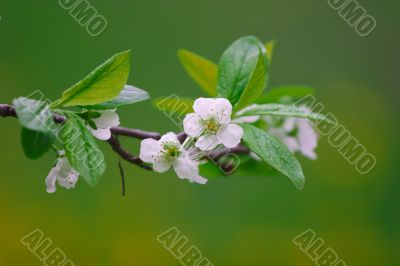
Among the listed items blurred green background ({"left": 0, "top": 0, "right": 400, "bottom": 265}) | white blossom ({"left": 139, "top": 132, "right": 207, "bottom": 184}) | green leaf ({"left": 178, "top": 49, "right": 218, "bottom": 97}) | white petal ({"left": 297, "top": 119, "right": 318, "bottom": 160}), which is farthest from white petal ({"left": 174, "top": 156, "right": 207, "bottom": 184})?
blurred green background ({"left": 0, "top": 0, "right": 400, "bottom": 265})

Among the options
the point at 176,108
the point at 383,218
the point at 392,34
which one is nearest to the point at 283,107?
the point at 176,108

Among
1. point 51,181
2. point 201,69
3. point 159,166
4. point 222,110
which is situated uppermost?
point 201,69

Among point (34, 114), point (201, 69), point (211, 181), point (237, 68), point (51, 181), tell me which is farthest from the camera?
point (211, 181)

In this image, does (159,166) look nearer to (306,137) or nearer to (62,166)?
(62,166)

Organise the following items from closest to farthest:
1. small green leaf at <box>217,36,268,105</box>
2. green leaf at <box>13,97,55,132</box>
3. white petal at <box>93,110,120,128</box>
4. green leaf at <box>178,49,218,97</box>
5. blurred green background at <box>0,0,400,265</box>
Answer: green leaf at <box>13,97,55,132</box> < white petal at <box>93,110,120,128</box> < small green leaf at <box>217,36,268,105</box> < green leaf at <box>178,49,218,97</box> < blurred green background at <box>0,0,400,265</box>

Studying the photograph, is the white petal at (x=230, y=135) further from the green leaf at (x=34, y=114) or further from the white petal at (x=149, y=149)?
the green leaf at (x=34, y=114)

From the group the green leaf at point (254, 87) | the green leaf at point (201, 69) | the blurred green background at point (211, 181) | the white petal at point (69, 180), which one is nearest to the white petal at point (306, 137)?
the green leaf at point (201, 69)

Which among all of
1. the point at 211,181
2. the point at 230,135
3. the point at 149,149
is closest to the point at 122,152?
the point at 149,149

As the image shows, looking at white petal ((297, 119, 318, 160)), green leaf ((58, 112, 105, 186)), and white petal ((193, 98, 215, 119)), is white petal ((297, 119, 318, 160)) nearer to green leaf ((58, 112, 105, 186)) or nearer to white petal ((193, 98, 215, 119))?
white petal ((193, 98, 215, 119))

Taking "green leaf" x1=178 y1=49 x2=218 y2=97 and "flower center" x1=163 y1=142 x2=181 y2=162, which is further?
"green leaf" x1=178 y1=49 x2=218 y2=97
